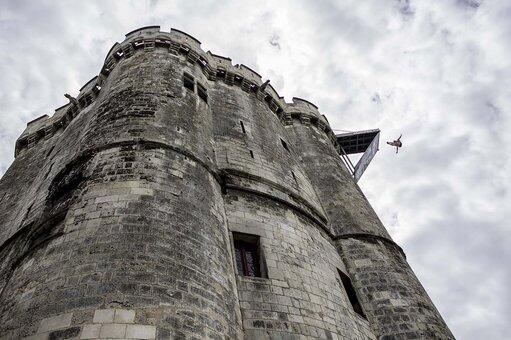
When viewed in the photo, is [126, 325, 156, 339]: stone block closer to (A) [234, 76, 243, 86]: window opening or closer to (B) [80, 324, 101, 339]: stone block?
(B) [80, 324, 101, 339]: stone block

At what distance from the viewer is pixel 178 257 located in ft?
17.3

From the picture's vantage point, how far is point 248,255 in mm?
7469

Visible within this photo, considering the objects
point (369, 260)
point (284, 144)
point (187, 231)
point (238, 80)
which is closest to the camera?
point (187, 231)

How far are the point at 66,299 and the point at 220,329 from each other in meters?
1.88

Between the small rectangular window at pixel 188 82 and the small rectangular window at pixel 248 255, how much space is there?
4908mm

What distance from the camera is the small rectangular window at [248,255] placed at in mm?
7086

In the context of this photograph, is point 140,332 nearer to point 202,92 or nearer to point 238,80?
point 202,92

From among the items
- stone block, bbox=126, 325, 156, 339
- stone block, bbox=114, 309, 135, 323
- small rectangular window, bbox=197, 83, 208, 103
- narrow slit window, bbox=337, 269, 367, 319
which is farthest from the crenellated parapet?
stone block, bbox=126, 325, 156, 339

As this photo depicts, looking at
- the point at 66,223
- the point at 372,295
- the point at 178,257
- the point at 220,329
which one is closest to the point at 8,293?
the point at 66,223

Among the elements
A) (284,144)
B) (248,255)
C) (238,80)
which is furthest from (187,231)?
(238,80)

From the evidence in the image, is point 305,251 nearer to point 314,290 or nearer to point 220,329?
point 314,290

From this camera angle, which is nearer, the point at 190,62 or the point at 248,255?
the point at 248,255

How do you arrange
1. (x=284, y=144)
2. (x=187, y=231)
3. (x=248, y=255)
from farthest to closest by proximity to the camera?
(x=284, y=144)
(x=248, y=255)
(x=187, y=231)

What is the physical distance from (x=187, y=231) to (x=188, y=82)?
614cm
